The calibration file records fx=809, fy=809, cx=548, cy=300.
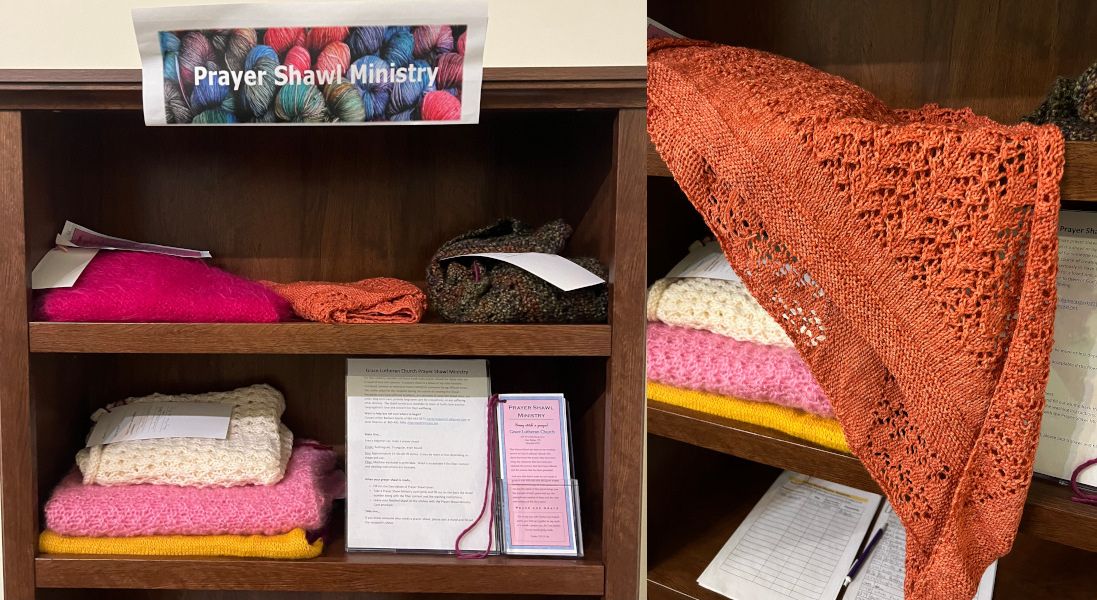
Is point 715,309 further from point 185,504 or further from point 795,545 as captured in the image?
point 185,504

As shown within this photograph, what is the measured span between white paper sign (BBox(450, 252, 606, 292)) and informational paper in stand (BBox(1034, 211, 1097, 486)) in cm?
52

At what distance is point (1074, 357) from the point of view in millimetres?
815

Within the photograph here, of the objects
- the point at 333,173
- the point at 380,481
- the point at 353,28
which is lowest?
the point at 380,481

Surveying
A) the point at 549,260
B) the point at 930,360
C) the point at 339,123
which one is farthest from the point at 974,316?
the point at 339,123

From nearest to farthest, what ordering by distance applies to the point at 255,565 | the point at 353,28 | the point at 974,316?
the point at 974,316
the point at 353,28
the point at 255,565

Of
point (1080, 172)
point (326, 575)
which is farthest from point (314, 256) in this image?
point (1080, 172)

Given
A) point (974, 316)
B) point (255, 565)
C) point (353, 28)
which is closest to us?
point (974, 316)

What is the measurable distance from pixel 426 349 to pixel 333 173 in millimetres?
434

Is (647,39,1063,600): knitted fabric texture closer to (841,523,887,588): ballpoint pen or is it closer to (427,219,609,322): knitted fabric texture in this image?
(427,219,609,322): knitted fabric texture

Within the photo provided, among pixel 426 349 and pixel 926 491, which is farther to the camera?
pixel 426 349

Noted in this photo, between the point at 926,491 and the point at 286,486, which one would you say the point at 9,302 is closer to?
the point at 286,486

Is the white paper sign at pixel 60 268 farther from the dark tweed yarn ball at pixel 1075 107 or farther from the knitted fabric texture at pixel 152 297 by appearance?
the dark tweed yarn ball at pixel 1075 107

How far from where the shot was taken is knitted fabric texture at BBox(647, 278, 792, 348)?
1046 millimetres

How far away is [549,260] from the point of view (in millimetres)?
1109
